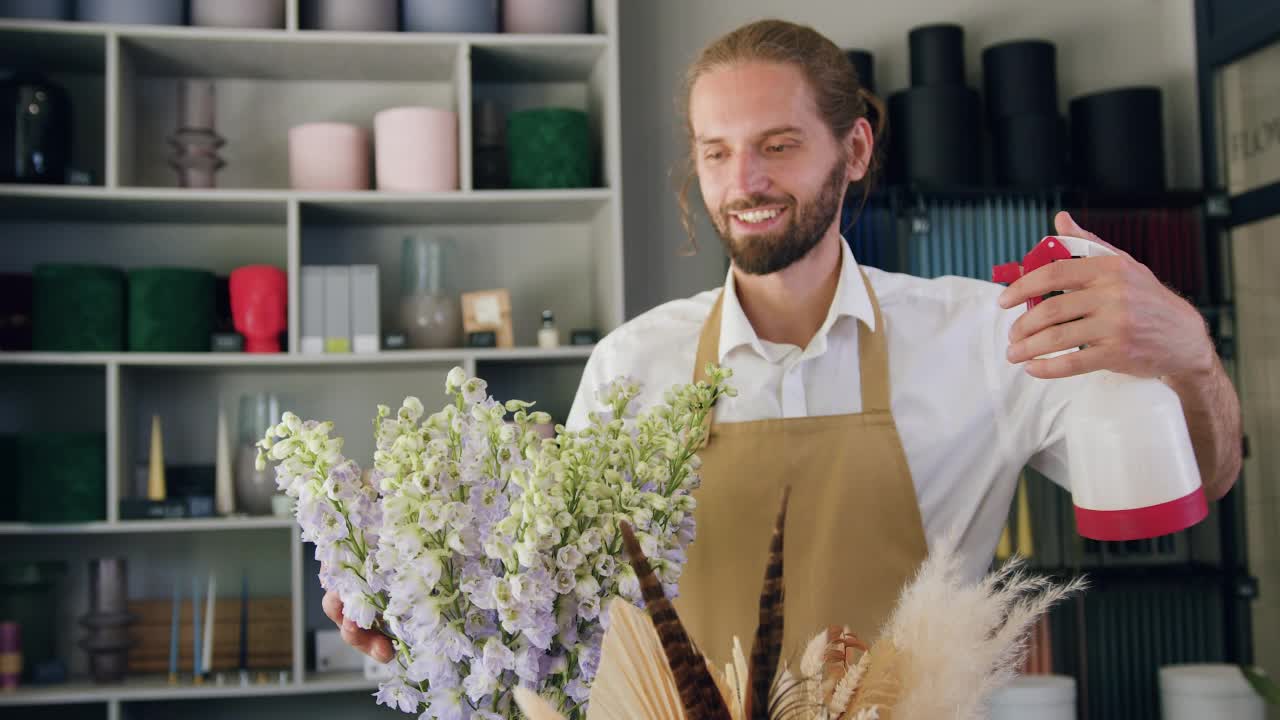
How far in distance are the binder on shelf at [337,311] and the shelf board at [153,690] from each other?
0.85 m

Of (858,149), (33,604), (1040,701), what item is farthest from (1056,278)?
(33,604)

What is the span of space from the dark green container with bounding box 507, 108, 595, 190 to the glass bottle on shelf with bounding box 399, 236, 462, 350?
0.30m

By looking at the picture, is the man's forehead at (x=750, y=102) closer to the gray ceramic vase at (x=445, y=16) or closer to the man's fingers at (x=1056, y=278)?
the man's fingers at (x=1056, y=278)

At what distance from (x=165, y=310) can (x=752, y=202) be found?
78.3 inches

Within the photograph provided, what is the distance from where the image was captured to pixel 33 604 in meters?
2.88

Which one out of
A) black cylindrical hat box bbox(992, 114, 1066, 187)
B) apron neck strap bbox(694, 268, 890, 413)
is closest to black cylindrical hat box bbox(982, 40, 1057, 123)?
black cylindrical hat box bbox(992, 114, 1066, 187)

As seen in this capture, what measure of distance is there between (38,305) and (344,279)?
76 centimetres

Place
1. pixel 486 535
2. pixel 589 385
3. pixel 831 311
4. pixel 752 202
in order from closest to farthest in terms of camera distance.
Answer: pixel 486 535 → pixel 752 202 → pixel 831 311 → pixel 589 385

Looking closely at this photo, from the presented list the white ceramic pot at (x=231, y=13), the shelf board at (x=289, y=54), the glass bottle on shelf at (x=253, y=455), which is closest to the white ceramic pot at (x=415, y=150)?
the shelf board at (x=289, y=54)

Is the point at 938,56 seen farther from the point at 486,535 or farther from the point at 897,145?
the point at 486,535

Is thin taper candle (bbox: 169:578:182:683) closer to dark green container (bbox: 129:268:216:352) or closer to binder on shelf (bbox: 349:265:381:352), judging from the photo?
dark green container (bbox: 129:268:216:352)

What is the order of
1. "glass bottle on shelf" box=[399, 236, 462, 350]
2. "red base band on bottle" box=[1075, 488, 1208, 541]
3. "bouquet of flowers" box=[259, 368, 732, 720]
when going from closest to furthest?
"bouquet of flowers" box=[259, 368, 732, 720], "red base band on bottle" box=[1075, 488, 1208, 541], "glass bottle on shelf" box=[399, 236, 462, 350]

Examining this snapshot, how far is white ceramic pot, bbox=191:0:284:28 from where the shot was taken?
9.15 ft

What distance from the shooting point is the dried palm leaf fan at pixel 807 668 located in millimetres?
569
